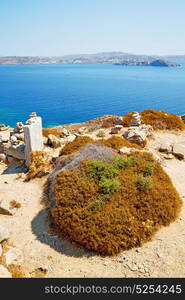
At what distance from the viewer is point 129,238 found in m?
8.62

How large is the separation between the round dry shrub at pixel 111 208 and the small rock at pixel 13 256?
187 centimetres

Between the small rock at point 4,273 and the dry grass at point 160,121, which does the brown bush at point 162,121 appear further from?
the small rock at point 4,273

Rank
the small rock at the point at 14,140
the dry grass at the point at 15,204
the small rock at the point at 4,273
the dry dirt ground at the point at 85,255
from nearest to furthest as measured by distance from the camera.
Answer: the small rock at the point at 4,273
the dry dirt ground at the point at 85,255
the dry grass at the point at 15,204
the small rock at the point at 14,140

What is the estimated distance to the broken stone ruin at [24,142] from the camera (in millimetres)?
15211

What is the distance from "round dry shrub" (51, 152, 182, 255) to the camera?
8.72m

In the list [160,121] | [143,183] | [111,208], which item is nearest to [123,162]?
[143,183]

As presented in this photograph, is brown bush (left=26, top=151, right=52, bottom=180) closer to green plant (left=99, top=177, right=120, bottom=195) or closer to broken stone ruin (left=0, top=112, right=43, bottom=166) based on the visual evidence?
broken stone ruin (left=0, top=112, right=43, bottom=166)

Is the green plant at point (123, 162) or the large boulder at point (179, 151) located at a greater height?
the green plant at point (123, 162)

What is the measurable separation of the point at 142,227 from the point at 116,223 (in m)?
1.06

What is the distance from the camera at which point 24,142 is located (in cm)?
1756

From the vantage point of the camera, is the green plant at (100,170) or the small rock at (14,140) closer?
the green plant at (100,170)

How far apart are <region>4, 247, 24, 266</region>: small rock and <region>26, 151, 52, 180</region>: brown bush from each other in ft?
19.6

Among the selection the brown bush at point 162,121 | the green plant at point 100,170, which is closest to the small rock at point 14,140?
the green plant at point 100,170

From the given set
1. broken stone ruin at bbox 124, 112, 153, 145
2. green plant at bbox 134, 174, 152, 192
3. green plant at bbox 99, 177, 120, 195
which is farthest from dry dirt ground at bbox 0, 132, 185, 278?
broken stone ruin at bbox 124, 112, 153, 145
